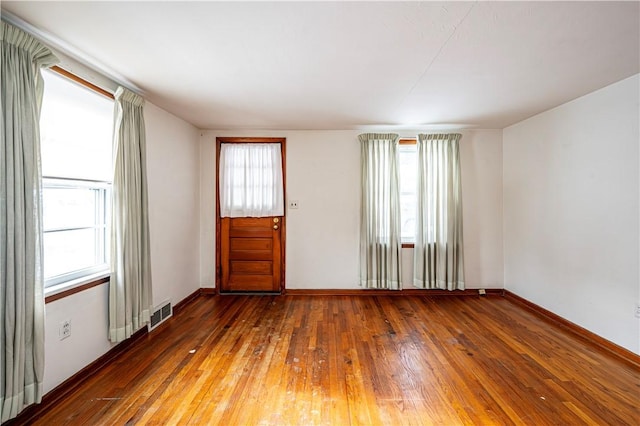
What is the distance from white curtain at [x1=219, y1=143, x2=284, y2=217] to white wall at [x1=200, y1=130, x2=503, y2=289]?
0.17 metres

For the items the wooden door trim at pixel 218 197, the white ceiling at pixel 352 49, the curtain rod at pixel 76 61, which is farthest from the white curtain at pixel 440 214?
the curtain rod at pixel 76 61

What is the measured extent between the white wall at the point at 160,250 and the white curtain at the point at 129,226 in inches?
4.8

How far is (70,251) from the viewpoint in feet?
7.69

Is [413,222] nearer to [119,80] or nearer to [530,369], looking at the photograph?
[530,369]

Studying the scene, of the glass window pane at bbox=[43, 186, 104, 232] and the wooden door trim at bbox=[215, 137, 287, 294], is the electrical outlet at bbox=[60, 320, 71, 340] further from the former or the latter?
the wooden door trim at bbox=[215, 137, 287, 294]

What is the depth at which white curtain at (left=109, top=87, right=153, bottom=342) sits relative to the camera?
2.55 m

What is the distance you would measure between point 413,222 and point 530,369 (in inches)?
92.3

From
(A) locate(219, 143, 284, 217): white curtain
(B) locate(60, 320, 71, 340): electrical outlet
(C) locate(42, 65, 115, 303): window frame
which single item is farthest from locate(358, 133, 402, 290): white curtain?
(B) locate(60, 320, 71, 340): electrical outlet

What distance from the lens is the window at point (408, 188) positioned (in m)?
4.46

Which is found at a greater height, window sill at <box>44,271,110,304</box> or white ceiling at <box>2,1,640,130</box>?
white ceiling at <box>2,1,640,130</box>

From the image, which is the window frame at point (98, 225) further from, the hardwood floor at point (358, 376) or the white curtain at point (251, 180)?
the white curtain at point (251, 180)

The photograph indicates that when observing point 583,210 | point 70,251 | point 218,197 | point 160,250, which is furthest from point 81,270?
point 583,210

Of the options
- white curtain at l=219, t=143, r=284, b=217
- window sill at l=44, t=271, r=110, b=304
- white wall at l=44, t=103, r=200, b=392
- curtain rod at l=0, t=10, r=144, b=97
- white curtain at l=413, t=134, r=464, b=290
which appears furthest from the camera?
white curtain at l=219, t=143, r=284, b=217

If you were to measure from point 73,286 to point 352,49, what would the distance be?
2602 millimetres
